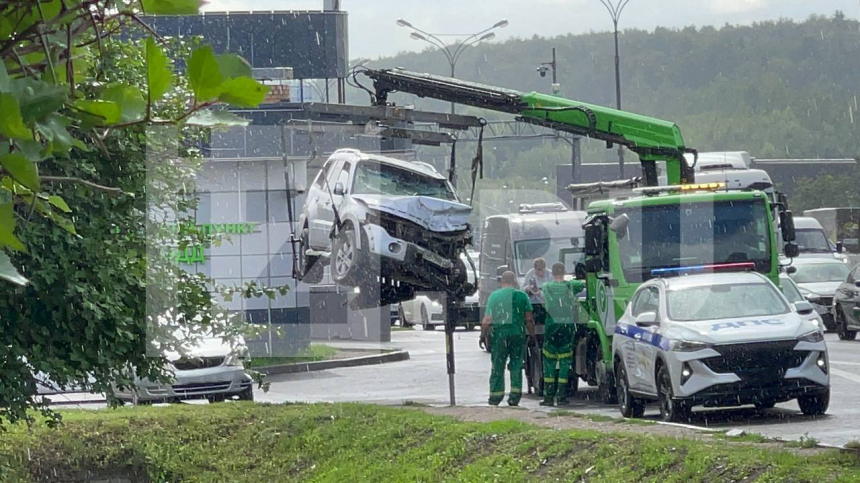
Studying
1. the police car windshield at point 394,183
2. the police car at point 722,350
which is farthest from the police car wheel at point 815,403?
the police car windshield at point 394,183

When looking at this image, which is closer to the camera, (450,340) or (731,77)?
(450,340)

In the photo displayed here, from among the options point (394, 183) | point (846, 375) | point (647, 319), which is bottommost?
point (846, 375)

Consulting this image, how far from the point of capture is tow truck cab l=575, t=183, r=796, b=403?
16.1 meters

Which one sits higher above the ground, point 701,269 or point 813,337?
point 701,269

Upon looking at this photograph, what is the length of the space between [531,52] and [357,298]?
59.2m

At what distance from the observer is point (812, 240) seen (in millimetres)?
33188

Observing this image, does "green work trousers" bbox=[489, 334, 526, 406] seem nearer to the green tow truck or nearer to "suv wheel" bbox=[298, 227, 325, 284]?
the green tow truck

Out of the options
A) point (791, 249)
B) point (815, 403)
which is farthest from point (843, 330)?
point (815, 403)

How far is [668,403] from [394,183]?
5.01m

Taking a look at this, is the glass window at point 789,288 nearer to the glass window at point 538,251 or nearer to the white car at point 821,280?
the glass window at point 538,251

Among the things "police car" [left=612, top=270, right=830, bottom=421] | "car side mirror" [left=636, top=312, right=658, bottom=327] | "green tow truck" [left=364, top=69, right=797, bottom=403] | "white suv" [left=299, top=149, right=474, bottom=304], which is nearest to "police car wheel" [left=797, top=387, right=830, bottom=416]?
"police car" [left=612, top=270, right=830, bottom=421]

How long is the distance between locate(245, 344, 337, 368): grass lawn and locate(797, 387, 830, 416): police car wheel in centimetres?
1222

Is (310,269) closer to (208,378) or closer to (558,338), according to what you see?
(208,378)

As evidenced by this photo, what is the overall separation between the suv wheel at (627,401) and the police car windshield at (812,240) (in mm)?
19569
